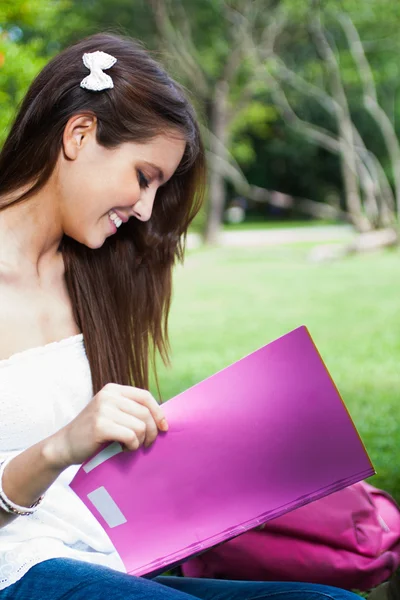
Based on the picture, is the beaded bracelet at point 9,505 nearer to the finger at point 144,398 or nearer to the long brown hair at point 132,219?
the finger at point 144,398

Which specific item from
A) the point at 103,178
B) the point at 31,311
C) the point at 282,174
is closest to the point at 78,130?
the point at 103,178

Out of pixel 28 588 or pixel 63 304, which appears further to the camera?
pixel 63 304

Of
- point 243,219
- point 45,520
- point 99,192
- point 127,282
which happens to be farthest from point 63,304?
point 243,219

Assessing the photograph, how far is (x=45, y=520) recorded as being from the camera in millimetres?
1312

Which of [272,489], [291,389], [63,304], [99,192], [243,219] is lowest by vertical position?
[272,489]

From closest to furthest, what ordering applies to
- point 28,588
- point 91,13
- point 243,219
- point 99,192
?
1. point 28,588
2. point 99,192
3. point 91,13
4. point 243,219

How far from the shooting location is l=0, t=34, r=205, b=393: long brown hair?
4.65 ft

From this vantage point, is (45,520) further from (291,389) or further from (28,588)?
(291,389)

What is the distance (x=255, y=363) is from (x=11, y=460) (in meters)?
0.36

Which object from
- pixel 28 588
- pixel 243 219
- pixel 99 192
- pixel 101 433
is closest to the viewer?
pixel 101 433

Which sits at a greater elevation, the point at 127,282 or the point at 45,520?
the point at 127,282

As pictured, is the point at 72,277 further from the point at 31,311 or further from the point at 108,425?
the point at 108,425

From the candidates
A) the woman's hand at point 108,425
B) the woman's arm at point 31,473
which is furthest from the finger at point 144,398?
the woman's arm at point 31,473

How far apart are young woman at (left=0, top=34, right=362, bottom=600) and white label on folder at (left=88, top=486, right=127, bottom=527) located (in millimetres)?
68
